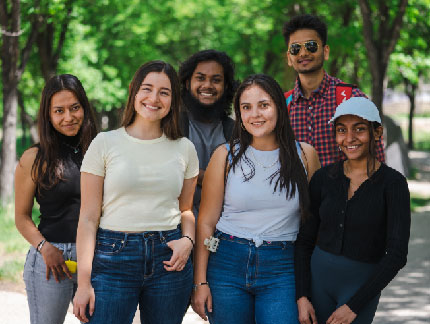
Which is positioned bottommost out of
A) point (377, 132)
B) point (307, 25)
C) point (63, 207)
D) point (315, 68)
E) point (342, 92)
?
point (63, 207)

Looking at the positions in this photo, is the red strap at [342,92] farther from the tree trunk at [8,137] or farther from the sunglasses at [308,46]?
the tree trunk at [8,137]

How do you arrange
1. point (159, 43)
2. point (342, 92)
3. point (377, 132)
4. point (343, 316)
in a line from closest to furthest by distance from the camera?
point (343, 316) → point (377, 132) → point (342, 92) → point (159, 43)

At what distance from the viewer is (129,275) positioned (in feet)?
9.64

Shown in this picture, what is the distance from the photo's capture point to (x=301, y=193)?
10.5 feet

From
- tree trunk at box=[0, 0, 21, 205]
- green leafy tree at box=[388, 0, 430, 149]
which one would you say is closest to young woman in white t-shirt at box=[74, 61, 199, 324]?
tree trunk at box=[0, 0, 21, 205]

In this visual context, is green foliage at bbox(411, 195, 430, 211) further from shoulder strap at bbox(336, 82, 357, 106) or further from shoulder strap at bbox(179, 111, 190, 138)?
shoulder strap at bbox(179, 111, 190, 138)

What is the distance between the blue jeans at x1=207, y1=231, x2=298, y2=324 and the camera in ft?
10.3

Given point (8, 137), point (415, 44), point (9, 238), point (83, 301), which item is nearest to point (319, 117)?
point (83, 301)

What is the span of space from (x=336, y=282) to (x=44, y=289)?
5.41ft

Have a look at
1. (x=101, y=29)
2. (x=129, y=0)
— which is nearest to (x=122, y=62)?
(x=101, y=29)

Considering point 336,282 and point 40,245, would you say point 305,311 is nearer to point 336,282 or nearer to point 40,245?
point 336,282

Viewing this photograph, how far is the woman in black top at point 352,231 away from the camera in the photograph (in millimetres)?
2953

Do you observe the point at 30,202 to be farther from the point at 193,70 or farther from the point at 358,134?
the point at 358,134

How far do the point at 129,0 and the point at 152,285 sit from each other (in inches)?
689
